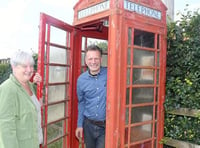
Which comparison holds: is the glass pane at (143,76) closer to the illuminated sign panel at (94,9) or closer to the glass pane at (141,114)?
the glass pane at (141,114)

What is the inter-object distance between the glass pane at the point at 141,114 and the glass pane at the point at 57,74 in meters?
1.12

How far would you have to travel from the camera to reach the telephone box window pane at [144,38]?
289cm

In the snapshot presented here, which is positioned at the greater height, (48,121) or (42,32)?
(42,32)

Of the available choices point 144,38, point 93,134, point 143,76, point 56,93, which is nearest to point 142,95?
point 143,76

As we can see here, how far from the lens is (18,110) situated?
2.24m

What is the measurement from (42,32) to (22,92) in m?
0.82

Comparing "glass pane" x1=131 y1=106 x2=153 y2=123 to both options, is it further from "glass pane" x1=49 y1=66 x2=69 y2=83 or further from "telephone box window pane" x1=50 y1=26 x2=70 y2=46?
"telephone box window pane" x1=50 y1=26 x2=70 y2=46

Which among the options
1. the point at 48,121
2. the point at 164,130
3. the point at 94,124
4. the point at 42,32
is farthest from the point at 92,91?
the point at 164,130

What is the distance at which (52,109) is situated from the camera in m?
3.24

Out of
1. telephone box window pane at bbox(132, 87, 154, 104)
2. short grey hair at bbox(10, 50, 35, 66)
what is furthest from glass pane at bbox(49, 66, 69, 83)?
telephone box window pane at bbox(132, 87, 154, 104)

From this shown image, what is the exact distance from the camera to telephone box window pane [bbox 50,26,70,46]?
123 inches

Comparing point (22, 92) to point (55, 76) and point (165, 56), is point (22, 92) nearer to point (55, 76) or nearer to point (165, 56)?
point (55, 76)

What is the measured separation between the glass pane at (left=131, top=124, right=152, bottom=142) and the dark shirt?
42 cm

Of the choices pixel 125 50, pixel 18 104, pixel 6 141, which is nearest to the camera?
pixel 6 141
